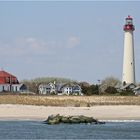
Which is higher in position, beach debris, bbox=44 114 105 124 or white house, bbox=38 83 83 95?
white house, bbox=38 83 83 95

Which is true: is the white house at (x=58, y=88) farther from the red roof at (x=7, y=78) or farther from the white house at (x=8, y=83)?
the red roof at (x=7, y=78)

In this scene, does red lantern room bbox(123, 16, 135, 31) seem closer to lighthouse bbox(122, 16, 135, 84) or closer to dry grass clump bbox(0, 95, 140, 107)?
lighthouse bbox(122, 16, 135, 84)

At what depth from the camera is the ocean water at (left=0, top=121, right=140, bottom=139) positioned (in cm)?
4023

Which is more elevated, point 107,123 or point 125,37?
point 125,37

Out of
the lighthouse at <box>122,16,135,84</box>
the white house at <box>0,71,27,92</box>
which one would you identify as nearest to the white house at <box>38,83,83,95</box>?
the white house at <box>0,71,27,92</box>

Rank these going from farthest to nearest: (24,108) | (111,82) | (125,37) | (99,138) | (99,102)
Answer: (111,82) < (125,37) < (99,102) < (24,108) < (99,138)

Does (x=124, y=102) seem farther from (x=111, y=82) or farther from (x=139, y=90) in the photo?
(x=111, y=82)

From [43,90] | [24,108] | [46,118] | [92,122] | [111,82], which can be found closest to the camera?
[92,122]

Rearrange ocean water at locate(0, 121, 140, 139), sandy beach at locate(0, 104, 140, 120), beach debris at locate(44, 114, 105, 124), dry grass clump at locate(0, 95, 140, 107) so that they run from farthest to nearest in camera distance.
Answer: dry grass clump at locate(0, 95, 140, 107) → sandy beach at locate(0, 104, 140, 120) → beach debris at locate(44, 114, 105, 124) → ocean water at locate(0, 121, 140, 139)

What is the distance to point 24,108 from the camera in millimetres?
59188

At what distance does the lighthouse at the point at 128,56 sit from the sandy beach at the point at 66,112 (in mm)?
32878

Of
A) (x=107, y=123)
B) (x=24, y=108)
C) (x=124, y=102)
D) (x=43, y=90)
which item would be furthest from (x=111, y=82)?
(x=107, y=123)

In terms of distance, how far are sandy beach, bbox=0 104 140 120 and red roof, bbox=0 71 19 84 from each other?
4650cm

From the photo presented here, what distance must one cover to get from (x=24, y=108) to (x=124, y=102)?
13.3 meters
